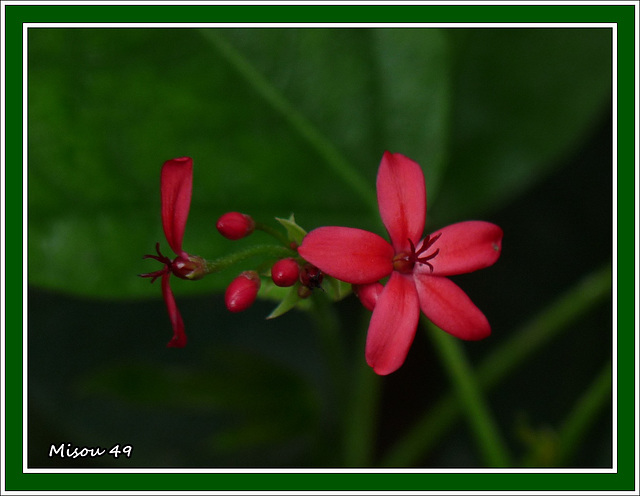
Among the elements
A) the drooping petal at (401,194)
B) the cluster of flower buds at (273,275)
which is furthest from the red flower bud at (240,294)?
the drooping petal at (401,194)

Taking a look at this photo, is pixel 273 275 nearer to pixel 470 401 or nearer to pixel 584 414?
pixel 470 401

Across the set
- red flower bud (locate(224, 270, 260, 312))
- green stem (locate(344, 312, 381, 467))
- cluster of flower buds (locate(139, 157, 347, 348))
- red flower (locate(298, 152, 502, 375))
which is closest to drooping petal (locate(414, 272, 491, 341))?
red flower (locate(298, 152, 502, 375))

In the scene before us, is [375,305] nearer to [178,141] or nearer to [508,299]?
[178,141]

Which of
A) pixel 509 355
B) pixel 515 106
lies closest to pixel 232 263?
pixel 509 355

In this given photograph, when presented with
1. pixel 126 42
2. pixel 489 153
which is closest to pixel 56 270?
pixel 126 42

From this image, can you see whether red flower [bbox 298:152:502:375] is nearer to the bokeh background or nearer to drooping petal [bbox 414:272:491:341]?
drooping petal [bbox 414:272:491:341]

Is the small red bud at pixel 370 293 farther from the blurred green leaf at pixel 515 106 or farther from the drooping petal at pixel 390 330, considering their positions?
the blurred green leaf at pixel 515 106
